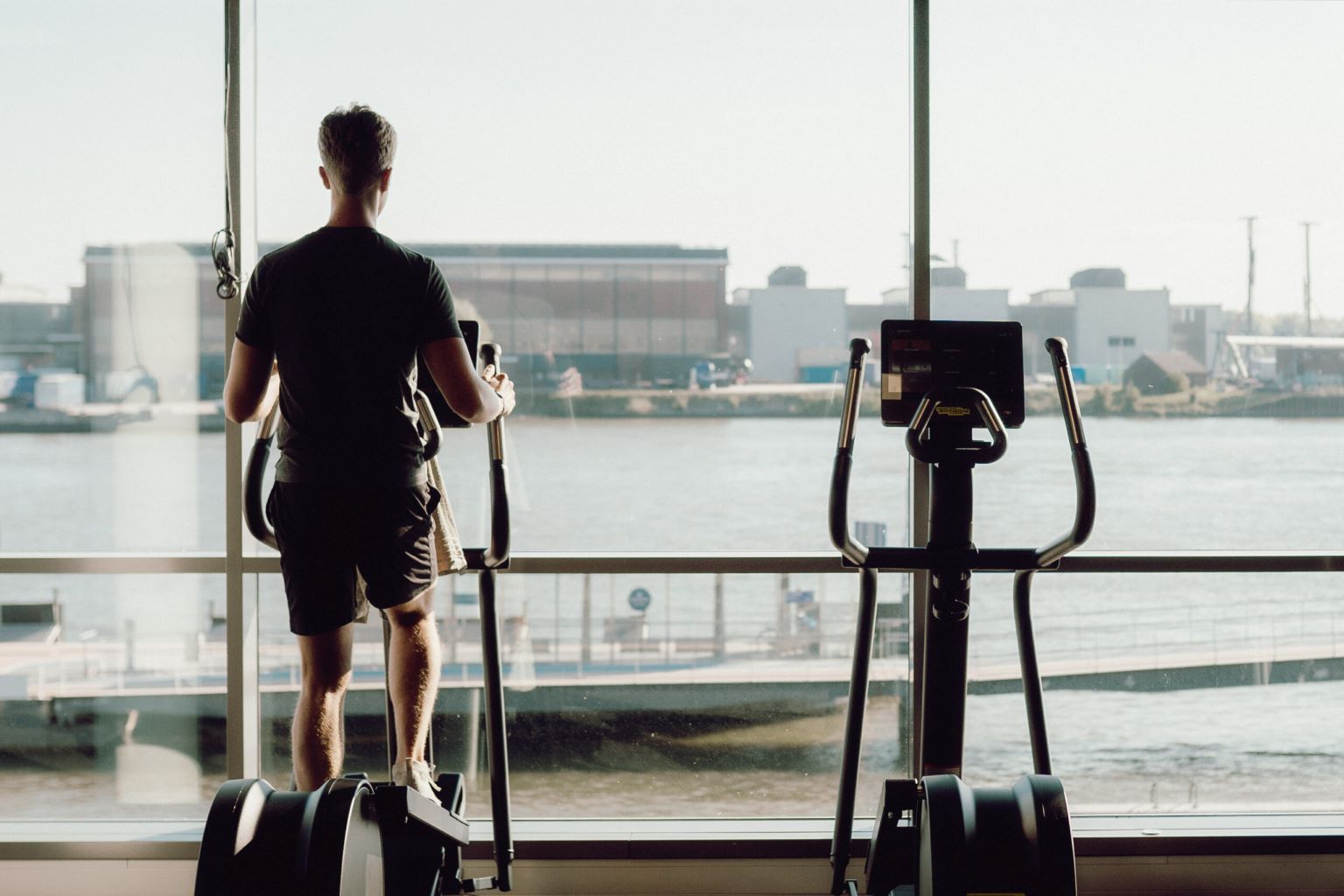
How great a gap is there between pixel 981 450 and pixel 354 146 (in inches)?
61.6

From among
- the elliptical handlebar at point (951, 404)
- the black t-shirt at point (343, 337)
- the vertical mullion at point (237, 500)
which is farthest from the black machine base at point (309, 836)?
the elliptical handlebar at point (951, 404)

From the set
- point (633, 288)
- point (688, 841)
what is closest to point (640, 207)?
point (633, 288)

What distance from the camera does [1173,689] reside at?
11.8 feet

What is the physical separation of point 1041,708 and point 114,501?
9.07 ft

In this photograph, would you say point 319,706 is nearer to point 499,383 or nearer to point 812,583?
point 499,383

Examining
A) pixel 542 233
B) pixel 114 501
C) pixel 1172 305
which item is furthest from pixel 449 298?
pixel 1172 305

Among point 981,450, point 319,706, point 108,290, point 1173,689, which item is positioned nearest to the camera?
point 319,706

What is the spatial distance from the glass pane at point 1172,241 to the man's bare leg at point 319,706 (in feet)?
6.59

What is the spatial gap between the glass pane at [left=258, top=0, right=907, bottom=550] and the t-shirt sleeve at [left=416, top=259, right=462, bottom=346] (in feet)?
3.42

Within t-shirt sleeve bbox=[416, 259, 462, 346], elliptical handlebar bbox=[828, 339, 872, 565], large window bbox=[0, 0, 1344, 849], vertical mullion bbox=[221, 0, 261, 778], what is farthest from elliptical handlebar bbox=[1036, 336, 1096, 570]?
vertical mullion bbox=[221, 0, 261, 778]

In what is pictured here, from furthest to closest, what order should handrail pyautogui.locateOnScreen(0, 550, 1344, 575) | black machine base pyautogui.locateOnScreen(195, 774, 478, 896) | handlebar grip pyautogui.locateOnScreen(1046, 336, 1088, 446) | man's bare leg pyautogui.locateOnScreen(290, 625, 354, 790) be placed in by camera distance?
handrail pyautogui.locateOnScreen(0, 550, 1344, 575) < handlebar grip pyautogui.locateOnScreen(1046, 336, 1088, 446) < man's bare leg pyautogui.locateOnScreen(290, 625, 354, 790) < black machine base pyautogui.locateOnScreen(195, 774, 478, 896)

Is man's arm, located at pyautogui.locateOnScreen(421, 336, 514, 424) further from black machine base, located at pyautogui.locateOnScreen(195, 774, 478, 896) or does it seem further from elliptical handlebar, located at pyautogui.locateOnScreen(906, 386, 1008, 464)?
elliptical handlebar, located at pyautogui.locateOnScreen(906, 386, 1008, 464)

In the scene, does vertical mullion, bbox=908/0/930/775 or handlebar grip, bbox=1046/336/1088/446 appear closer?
handlebar grip, bbox=1046/336/1088/446

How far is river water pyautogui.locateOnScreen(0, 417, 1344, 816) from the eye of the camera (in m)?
3.36
